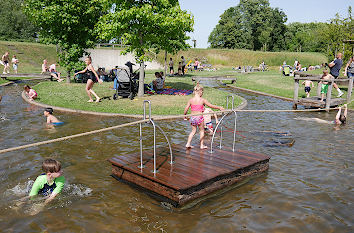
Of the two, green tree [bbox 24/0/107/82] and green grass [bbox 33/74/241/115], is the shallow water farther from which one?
green tree [bbox 24/0/107/82]

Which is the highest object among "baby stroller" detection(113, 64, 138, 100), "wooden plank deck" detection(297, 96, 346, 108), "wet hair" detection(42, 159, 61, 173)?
"baby stroller" detection(113, 64, 138, 100)

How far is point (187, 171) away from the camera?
6.82 meters

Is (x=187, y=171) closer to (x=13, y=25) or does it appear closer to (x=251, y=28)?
(x=13, y=25)

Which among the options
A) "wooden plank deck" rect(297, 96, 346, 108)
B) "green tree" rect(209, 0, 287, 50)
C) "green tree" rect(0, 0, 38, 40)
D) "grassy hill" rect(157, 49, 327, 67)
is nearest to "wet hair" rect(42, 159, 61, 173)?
"wooden plank deck" rect(297, 96, 346, 108)

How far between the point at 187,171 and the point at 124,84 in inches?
473

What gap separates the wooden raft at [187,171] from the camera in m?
6.21

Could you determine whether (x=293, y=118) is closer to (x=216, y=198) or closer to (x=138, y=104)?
(x=138, y=104)

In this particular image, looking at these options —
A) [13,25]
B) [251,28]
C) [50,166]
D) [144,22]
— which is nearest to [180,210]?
[50,166]

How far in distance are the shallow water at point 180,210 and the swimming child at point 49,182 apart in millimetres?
260

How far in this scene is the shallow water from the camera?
5.43 meters

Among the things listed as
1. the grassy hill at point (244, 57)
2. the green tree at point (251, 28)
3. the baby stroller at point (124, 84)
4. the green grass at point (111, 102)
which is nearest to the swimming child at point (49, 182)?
the green grass at point (111, 102)

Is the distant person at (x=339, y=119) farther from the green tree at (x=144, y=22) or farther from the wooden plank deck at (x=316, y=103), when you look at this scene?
the green tree at (x=144, y=22)

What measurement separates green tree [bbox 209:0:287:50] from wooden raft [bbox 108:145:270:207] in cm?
8391

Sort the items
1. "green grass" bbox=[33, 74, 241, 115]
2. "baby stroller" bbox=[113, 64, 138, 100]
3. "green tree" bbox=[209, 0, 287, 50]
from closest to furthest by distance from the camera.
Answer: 1. "green grass" bbox=[33, 74, 241, 115]
2. "baby stroller" bbox=[113, 64, 138, 100]
3. "green tree" bbox=[209, 0, 287, 50]
